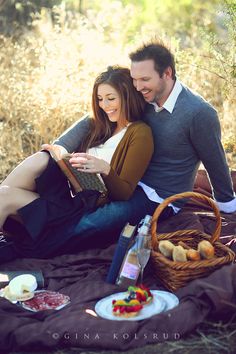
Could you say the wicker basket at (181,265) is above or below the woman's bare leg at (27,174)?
below

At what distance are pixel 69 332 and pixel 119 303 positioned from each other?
0.30 meters

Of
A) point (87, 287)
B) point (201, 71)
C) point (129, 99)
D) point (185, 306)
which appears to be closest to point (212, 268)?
point (185, 306)

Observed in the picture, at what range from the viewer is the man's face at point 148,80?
158 inches

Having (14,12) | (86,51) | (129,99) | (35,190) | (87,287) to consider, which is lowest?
(87,287)

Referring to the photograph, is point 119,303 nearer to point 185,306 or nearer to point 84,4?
point 185,306

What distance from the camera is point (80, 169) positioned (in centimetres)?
383

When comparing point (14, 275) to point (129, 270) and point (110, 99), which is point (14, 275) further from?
point (110, 99)

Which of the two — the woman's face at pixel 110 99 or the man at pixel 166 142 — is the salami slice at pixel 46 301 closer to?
the man at pixel 166 142

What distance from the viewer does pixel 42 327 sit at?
2918 mm

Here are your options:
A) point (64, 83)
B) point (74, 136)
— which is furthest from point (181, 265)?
point (64, 83)

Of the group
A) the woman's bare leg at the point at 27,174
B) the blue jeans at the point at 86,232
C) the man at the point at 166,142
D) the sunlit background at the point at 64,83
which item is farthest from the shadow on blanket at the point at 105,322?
the sunlit background at the point at 64,83

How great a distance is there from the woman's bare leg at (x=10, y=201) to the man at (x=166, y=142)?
0.38m

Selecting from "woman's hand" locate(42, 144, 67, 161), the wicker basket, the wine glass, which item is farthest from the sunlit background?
the wine glass

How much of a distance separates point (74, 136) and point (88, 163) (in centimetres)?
61
